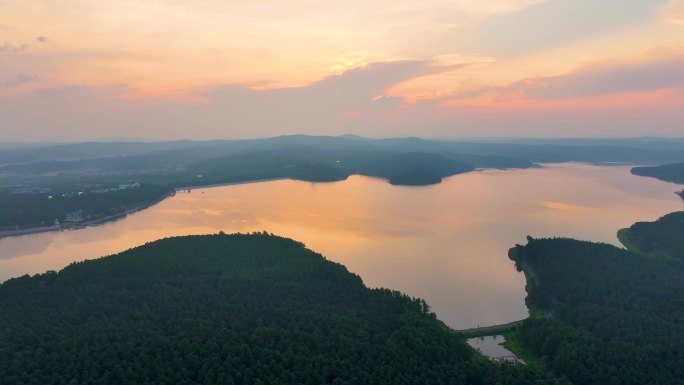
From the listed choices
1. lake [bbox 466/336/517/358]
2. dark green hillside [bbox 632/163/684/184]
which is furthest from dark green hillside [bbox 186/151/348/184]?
lake [bbox 466/336/517/358]

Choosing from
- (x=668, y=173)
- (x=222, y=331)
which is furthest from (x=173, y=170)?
(x=668, y=173)

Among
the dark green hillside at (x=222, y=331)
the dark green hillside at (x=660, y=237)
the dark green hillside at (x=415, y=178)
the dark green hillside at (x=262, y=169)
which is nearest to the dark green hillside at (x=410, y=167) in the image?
the dark green hillside at (x=415, y=178)

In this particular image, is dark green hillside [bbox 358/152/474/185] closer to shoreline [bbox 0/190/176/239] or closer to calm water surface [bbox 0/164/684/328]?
calm water surface [bbox 0/164/684/328]

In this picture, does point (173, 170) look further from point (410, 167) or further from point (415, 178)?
point (415, 178)

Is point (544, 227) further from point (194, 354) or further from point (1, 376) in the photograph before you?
point (1, 376)

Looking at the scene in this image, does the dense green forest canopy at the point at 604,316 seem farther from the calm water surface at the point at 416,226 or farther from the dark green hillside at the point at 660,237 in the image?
the calm water surface at the point at 416,226

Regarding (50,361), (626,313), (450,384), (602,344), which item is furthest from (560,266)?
(50,361)
